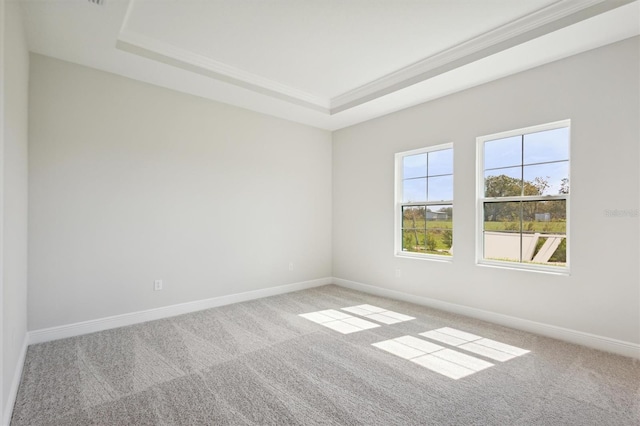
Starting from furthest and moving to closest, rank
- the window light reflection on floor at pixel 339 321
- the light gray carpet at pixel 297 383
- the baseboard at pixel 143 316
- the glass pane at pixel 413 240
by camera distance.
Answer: the glass pane at pixel 413 240
the window light reflection on floor at pixel 339 321
the baseboard at pixel 143 316
the light gray carpet at pixel 297 383

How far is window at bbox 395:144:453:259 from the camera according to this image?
4.20 m

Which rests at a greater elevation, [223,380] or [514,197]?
[514,197]

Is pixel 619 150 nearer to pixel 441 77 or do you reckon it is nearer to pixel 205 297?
pixel 441 77

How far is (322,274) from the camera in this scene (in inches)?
219

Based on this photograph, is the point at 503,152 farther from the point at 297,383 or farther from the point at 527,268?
the point at 297,383

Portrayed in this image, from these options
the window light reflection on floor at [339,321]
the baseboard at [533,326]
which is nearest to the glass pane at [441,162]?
the baseboard at [533,326]

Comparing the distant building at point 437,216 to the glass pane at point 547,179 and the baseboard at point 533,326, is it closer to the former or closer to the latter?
the glass pane at point 547,179

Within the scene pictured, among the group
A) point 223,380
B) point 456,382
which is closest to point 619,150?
point 456,382

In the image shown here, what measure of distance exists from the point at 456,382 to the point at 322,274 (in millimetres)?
3349


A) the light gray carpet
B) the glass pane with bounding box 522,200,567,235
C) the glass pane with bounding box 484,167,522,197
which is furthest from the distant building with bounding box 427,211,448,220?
the light gray carpet

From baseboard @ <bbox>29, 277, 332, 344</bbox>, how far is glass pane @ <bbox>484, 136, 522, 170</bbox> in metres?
3.34

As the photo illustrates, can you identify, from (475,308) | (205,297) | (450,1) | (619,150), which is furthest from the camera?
(205,297)

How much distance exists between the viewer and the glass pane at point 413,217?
14.8 ft

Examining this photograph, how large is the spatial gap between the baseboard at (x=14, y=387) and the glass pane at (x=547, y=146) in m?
4.78
